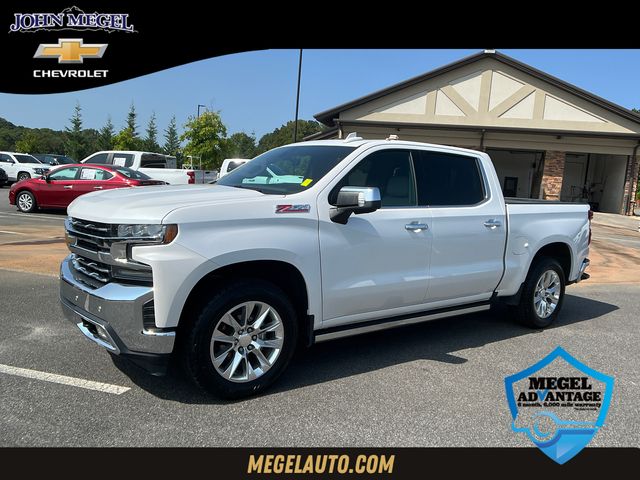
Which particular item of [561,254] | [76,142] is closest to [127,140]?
[76,142]

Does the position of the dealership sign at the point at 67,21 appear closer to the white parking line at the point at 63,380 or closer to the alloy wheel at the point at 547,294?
the white parking line at the point at 63,380

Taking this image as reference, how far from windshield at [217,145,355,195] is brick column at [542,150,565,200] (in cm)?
2271

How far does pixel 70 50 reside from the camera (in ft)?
40.9

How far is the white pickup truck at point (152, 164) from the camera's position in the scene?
1714cm

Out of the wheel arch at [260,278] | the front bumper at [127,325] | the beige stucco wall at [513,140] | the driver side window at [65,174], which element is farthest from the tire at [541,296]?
the beige stucco wall at [513,140]

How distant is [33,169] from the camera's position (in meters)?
26.8

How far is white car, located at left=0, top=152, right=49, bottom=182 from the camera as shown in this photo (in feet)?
88.3

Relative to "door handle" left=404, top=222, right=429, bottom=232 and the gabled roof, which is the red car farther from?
the gabled roof

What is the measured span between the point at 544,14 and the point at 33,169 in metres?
26.1

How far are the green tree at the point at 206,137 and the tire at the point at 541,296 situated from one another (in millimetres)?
34282

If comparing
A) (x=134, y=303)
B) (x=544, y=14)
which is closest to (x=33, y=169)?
(x=544, y=14)

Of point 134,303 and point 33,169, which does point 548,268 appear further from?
point 33,169
